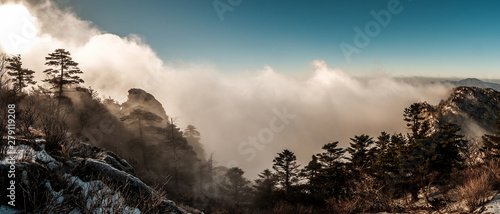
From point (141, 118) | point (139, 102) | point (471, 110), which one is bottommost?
point (141, 118)

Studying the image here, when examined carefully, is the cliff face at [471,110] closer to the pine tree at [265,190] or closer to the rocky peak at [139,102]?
the pine tree at [265,190]

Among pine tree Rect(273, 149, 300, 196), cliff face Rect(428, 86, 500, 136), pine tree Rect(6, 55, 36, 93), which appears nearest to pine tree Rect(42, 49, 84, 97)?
pine tree Rect(6, 55, 36, 93)

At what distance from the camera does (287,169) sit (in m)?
34.1

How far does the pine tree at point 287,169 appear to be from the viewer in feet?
111

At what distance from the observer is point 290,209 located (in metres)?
24.1

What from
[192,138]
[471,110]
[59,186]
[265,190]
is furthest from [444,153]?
[471,110]

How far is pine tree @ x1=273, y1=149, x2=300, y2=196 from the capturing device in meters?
33.8

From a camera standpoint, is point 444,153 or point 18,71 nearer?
point 444,153

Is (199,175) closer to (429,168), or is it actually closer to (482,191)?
(429,168)

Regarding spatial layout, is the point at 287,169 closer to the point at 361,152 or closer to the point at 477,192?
the point at 361,152

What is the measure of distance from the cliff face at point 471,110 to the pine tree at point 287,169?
2500 inches

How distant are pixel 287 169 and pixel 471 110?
256 feet

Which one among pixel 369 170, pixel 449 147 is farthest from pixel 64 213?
pixel 369 170

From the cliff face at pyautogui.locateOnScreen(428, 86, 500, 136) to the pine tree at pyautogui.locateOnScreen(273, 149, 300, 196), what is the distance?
63503mm
